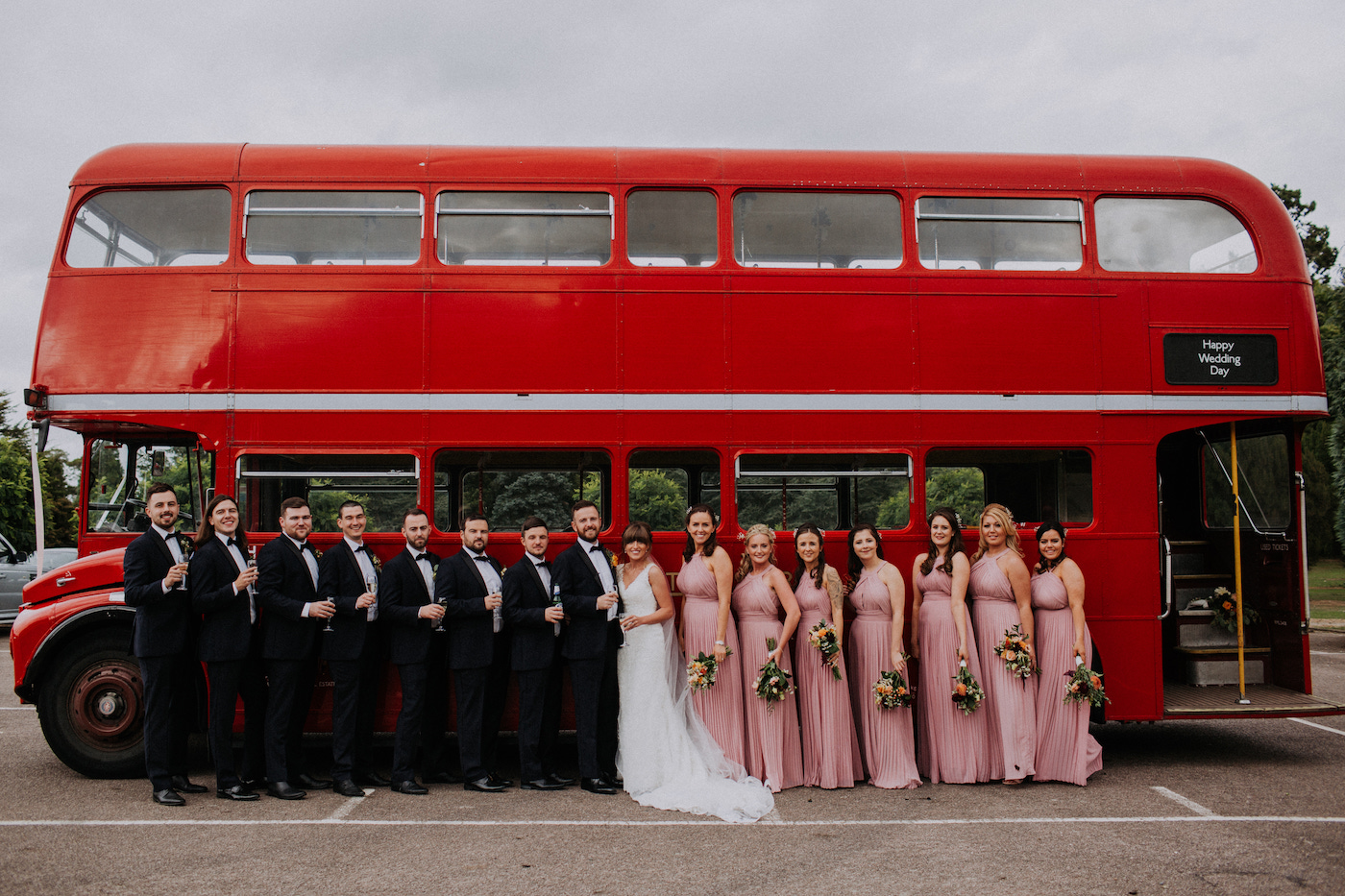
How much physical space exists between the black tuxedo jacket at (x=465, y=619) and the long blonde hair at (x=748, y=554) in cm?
172

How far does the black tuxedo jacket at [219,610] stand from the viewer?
5613mm

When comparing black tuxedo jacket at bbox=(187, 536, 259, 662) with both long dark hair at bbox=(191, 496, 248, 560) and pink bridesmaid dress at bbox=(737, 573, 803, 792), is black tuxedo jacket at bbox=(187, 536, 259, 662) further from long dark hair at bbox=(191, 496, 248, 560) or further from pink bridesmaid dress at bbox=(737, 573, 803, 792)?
pink bridesmaid dress at bbox=(737, 573, 803, 792)

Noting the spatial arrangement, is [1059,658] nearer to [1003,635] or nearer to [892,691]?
[1003,635]

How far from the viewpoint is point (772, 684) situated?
5977 millimetres

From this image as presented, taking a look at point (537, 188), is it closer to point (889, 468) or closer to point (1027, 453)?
point (889, 468)

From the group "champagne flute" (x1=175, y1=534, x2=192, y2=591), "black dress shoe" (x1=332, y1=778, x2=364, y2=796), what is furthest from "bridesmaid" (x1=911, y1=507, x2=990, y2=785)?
"champagne flute" (x1=175, y1=534, x2=192, y2=591)

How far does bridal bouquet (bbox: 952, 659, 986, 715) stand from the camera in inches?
237

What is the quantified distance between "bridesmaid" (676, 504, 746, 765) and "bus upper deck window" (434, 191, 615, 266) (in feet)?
6.93

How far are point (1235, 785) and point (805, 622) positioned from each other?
3.12 m

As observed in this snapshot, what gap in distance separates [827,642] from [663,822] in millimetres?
1570

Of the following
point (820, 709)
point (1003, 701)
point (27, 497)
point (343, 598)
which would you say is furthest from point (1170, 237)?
point (27, 497)

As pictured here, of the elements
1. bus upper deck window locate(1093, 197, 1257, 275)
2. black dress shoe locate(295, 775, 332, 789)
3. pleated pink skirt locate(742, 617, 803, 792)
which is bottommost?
black dress shoe locate(295, 775, 332, 789)

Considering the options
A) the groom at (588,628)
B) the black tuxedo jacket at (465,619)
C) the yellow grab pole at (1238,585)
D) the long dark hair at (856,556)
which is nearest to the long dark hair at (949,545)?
the long dark hair at (856,556)

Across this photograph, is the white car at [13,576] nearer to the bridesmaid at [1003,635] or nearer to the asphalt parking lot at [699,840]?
the asphalt parking lot at [699,840]
